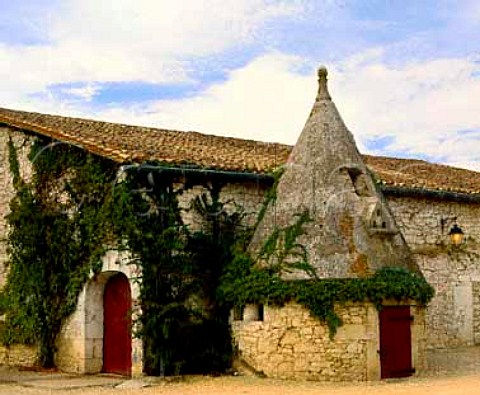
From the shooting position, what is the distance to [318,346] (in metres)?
12.9

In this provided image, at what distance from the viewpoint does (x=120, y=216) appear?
14.3 metres

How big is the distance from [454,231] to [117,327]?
782 cm

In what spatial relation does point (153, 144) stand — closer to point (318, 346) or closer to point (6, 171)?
point (6, 171)

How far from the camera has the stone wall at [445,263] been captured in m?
18.4

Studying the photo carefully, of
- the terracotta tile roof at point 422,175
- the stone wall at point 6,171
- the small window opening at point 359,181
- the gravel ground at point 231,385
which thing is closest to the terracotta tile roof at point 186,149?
the terracotta tile roof at point 422,175

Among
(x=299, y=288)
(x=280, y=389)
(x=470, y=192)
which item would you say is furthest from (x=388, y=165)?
(x=280, y=389)

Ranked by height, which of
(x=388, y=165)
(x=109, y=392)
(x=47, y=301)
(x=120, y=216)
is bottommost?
(x=109, y=392)

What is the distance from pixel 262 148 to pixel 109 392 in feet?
28.6

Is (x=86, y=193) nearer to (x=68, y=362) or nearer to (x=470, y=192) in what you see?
(x=68, y=362)

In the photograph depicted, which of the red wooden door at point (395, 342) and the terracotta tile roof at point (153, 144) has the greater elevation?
the terracotta tile roof at point (153, 144)

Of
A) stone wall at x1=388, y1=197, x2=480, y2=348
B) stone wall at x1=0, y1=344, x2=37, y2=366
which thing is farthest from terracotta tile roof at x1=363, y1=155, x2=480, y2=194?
stone wall at x1=0, y1=344, x2=37, y2=366

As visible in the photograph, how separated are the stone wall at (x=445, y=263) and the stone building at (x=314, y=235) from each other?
3cm

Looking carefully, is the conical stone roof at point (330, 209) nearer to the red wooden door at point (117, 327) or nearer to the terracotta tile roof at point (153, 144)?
the terracotta tile roof at point (153, 144)

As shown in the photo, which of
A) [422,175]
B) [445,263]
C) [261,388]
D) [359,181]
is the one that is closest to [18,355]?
[261,388]
